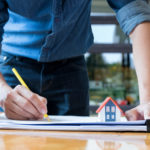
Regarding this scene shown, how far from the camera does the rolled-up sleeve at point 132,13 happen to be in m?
1.01

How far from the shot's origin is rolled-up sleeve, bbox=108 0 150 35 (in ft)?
3.33

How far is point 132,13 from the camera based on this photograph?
1.04 metres

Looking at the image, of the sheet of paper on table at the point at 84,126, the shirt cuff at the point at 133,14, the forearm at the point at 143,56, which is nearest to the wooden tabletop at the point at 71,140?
the sheet of paper on table at the point at 84,126

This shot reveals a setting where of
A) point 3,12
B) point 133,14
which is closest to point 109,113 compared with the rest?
point 133,14

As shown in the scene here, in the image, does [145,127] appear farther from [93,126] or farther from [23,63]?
[23,63]

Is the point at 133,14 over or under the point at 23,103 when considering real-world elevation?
over

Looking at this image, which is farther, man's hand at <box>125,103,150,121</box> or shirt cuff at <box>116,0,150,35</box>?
shirt cuff at <box>116,0,150,35</box>

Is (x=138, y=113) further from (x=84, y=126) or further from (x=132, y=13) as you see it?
→ (x=132, y=13)

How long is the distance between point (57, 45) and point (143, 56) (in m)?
0.36

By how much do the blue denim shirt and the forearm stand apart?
0.10 ft

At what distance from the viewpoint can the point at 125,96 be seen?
9.82 ft

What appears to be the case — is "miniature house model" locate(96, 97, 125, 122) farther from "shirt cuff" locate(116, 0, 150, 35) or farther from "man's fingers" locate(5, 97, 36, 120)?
"shirt cuff" locate(116, 0, 150, 35)

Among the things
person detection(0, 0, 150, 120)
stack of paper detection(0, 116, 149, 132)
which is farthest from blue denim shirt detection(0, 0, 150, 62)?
stack of paper detection(0, 116, 149, 132)

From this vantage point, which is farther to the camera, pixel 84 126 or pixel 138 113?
pixel 138 113
